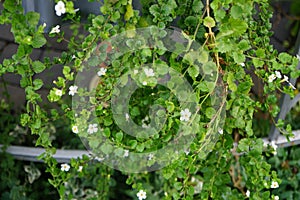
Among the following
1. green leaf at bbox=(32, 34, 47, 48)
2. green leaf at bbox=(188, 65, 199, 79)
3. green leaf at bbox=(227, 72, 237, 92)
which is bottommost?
green leaf at bbox=(227, 72, 237, 92)

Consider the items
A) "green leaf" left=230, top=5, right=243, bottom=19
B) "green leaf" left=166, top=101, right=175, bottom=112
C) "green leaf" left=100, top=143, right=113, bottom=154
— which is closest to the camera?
"green leaf" left=230, top=5, right=243, bottom=19

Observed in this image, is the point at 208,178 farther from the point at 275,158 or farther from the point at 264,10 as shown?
the point at 275,158

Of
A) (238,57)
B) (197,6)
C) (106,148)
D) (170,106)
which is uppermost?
(197,6)

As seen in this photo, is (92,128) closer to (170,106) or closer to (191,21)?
(170,106)

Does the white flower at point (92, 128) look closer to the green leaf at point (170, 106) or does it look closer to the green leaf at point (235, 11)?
the green leaf at point (170, 106)

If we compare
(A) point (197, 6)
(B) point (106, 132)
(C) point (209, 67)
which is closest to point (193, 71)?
(C) point (209, 67)

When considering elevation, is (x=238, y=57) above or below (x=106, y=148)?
above

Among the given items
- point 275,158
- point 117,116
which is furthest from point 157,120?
point 275,158

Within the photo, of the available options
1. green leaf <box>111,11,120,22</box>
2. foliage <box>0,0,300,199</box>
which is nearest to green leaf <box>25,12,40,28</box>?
foliage <box>0,0,300,199</box>

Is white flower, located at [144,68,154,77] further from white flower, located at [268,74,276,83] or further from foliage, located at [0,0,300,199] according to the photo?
white flower, located at [268,74,276,83]

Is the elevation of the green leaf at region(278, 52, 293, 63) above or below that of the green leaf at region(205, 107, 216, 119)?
above

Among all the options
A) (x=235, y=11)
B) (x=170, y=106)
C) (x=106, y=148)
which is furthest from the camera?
(x=106, y=148)
